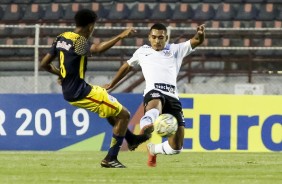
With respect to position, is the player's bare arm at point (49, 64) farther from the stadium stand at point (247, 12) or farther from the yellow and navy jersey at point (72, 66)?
the stadium stand at point (247, 12)

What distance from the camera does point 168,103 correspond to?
13477mm

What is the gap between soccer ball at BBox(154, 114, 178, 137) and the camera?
41.5 feet

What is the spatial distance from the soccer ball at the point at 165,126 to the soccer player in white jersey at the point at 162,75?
24 cm

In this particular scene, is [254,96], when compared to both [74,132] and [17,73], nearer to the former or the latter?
[74,132]

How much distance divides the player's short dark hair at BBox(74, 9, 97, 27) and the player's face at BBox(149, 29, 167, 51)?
3.69ft

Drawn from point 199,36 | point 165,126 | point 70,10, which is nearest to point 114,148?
point 165,126

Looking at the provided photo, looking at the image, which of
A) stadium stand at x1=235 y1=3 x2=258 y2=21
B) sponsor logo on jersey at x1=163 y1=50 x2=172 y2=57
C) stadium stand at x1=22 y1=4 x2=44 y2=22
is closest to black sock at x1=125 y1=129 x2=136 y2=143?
sponsor logo on jersey at x1=163 y1=50 x2=172 y2=57

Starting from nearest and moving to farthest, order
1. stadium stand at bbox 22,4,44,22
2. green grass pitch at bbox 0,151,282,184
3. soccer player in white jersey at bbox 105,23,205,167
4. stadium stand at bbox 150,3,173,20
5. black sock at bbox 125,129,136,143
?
green grass pitch at bbox 0,151,282,184 < black sock at bbox 125,129,136,143 < soccer player in white jersey at bbox 105,23,205,167 < stadium stand at bbox 150,3,173,20 < stadium stand at bbox 22,4,44,22

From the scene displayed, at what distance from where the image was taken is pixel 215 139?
19047 mm

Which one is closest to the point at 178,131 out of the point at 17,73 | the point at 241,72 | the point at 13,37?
the point at 241,72

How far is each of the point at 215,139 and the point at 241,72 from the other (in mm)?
2352

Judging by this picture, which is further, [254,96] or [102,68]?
[102,68]

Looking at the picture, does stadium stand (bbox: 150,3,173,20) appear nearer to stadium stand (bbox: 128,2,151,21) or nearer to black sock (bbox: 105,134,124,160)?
stadium stand (bbox: 128,2,151,21)

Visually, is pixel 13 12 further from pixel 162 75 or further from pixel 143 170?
pixel 143 170
